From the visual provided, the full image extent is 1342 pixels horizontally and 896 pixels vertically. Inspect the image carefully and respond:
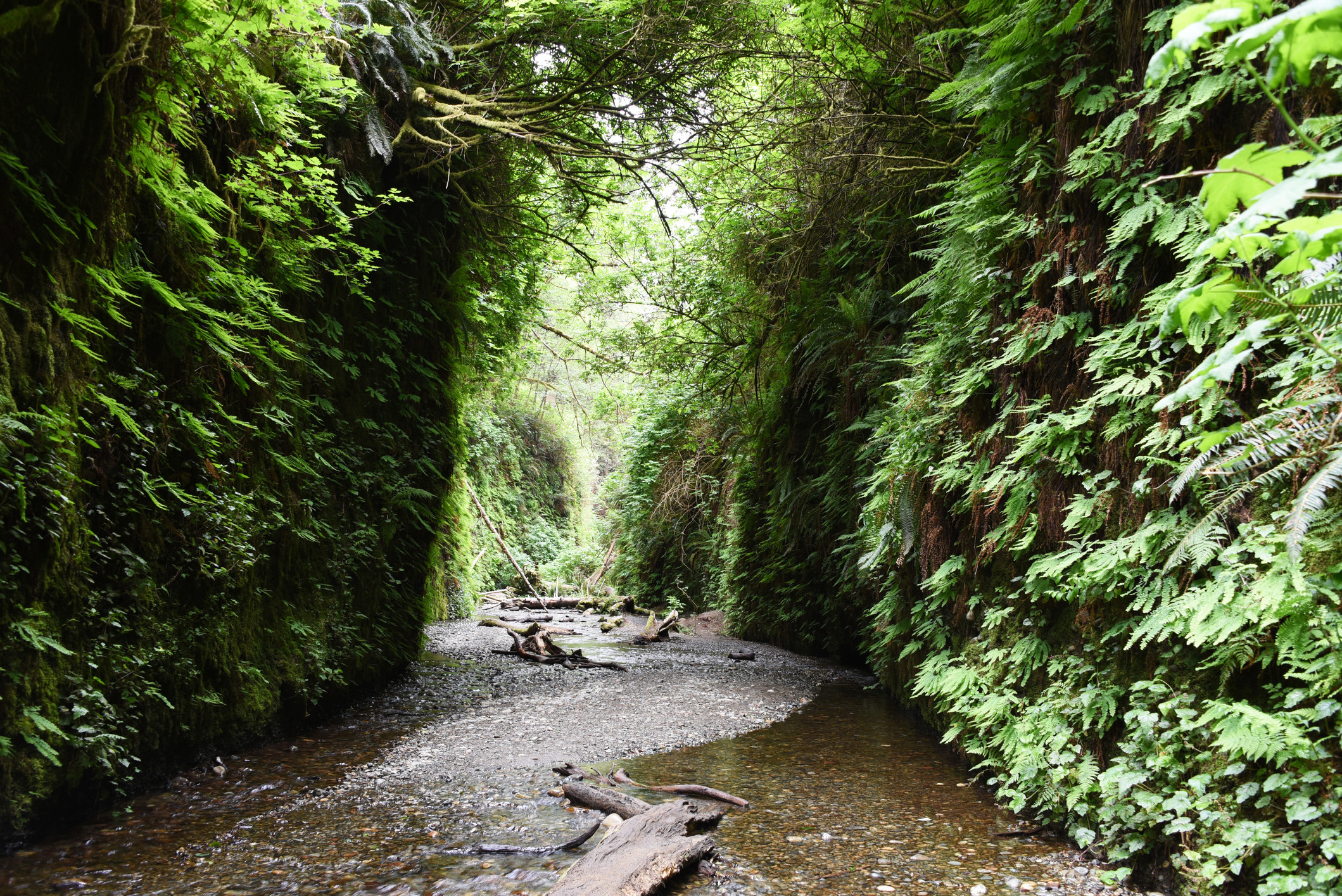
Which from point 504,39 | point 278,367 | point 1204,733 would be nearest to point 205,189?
point 278,367

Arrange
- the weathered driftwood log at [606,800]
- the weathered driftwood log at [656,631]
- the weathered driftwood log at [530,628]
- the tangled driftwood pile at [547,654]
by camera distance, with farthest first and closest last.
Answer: the weathered driftwood log at [656,631] < the weathered driftwood log at [530,628] < the tangled driftwood pile at [547,654] < the weathered driftwood log at [606,800]

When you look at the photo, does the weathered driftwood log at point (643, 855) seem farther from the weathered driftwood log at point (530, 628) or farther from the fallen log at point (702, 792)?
the weathered driftwood log at point (530, 628)

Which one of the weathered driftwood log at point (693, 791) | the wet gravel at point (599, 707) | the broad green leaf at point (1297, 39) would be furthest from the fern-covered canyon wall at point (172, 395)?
the broad green leaf at point (1297, 39)

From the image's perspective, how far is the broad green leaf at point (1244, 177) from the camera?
1261mm

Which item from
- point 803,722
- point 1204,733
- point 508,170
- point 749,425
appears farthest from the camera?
point 749,425

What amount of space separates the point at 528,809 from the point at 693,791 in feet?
3.27

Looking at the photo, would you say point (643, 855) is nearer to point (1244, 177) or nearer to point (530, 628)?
point (1244, 177)

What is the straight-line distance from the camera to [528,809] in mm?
3871

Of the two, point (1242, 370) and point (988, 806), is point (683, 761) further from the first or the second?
point (1242, 370)

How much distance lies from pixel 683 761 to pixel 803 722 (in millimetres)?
1651

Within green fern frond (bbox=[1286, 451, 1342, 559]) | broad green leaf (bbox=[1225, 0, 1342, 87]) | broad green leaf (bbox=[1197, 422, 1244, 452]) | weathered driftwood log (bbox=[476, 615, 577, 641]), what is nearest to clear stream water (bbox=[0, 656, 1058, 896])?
green fern frond (bbox=[1286, 451, 1342, 559])

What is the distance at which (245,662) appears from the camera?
4516mm

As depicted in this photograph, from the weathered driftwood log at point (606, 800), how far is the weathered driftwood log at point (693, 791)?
24cm

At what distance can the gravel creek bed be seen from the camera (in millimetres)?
3002
